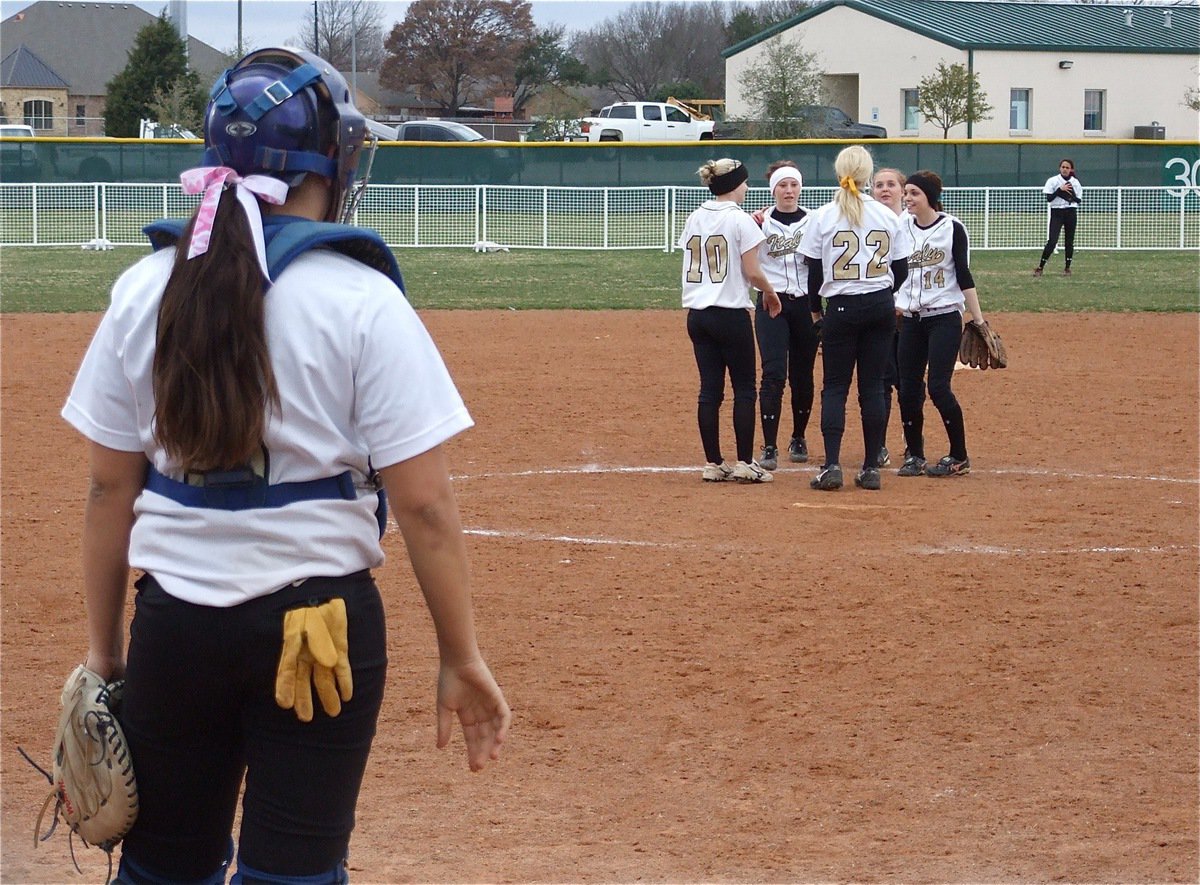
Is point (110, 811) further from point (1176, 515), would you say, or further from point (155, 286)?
point (1176, 515)

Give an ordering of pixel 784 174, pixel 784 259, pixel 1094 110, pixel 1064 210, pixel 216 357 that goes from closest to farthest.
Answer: pixel 216 357
pixel 784 259
pixel 784 174
pixel 1064 210
pixel 1094 110

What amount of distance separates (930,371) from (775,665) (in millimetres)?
4100

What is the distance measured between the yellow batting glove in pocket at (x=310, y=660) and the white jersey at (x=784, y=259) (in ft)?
23.8

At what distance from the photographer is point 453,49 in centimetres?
7388

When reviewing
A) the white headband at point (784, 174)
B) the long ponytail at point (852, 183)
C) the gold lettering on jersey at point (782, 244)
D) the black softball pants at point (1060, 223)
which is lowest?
the gold lettering on jersey at point (782, 244)

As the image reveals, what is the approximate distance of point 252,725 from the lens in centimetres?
249

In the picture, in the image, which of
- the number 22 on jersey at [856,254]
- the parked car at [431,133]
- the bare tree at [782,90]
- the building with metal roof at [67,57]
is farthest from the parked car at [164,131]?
the number 22 on jersey at [856,254]

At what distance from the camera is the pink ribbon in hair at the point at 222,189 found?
2.38m

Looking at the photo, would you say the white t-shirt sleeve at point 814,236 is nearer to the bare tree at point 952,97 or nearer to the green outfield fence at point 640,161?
the green outfield fence at point 640,161

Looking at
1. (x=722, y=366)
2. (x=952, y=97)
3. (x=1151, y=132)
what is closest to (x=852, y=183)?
(x=722, y=366)

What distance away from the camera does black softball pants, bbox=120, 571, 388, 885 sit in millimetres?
2420

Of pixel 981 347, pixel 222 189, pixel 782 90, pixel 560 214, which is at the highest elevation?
pixel 782 90

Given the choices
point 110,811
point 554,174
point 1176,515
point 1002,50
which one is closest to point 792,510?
point 1176,515

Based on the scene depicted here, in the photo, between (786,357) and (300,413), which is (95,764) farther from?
(786,357)
